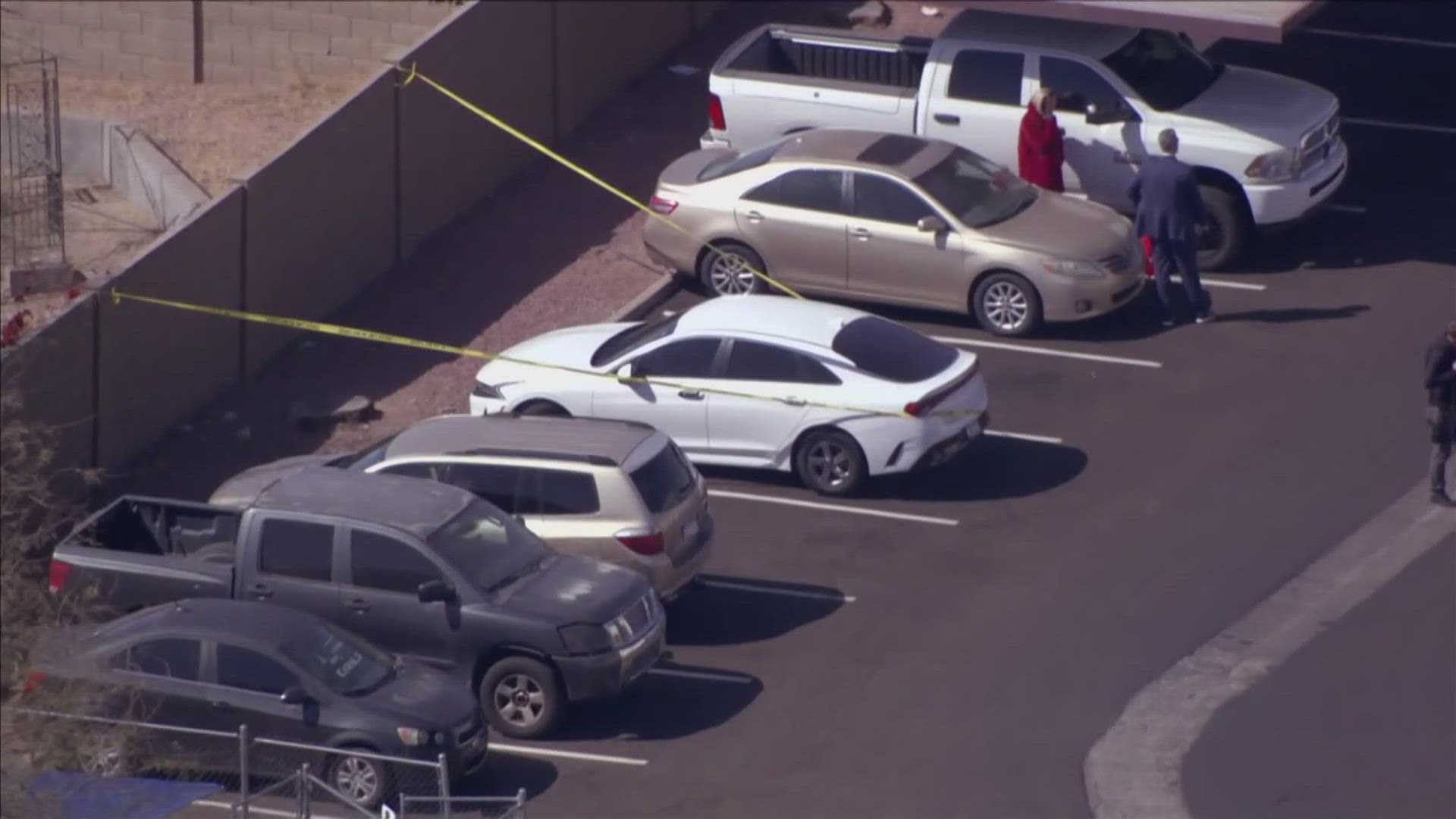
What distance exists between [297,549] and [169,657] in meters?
1.48

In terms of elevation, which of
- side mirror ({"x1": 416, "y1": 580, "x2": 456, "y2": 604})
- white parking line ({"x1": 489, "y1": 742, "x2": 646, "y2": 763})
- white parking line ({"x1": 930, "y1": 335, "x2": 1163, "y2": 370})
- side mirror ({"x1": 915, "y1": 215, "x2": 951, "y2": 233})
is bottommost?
white parking line ({"x1": 489, "y1": 742, "x2": 646, "y2": 763})

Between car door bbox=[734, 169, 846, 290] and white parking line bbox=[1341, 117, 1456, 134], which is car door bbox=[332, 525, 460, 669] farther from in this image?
white parking line bbox=[1341, 117, 1456, 134]

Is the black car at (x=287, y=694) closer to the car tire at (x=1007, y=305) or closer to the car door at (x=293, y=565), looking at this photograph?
the car door at (x=293, y=565)

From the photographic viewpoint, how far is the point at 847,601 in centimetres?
1730

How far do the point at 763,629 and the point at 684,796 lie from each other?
238cm

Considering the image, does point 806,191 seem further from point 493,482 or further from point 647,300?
point 493,482

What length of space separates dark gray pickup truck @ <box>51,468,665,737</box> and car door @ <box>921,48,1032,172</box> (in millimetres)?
8588

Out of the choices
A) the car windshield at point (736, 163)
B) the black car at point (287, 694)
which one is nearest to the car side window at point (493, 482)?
the black car at point (287, 694)

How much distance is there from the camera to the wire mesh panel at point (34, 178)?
24.5m

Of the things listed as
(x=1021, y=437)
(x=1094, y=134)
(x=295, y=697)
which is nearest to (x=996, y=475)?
(x=1021, y=437)

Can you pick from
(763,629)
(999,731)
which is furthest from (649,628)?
(999,731)

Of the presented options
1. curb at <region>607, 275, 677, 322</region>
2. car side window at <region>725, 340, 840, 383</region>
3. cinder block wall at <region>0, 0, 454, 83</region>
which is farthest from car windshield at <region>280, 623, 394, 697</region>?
cinder block wall at <region>0, 0, 454, 83</region>

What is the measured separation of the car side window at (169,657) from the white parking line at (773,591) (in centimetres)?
419

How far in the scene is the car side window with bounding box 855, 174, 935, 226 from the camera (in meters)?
21.2
